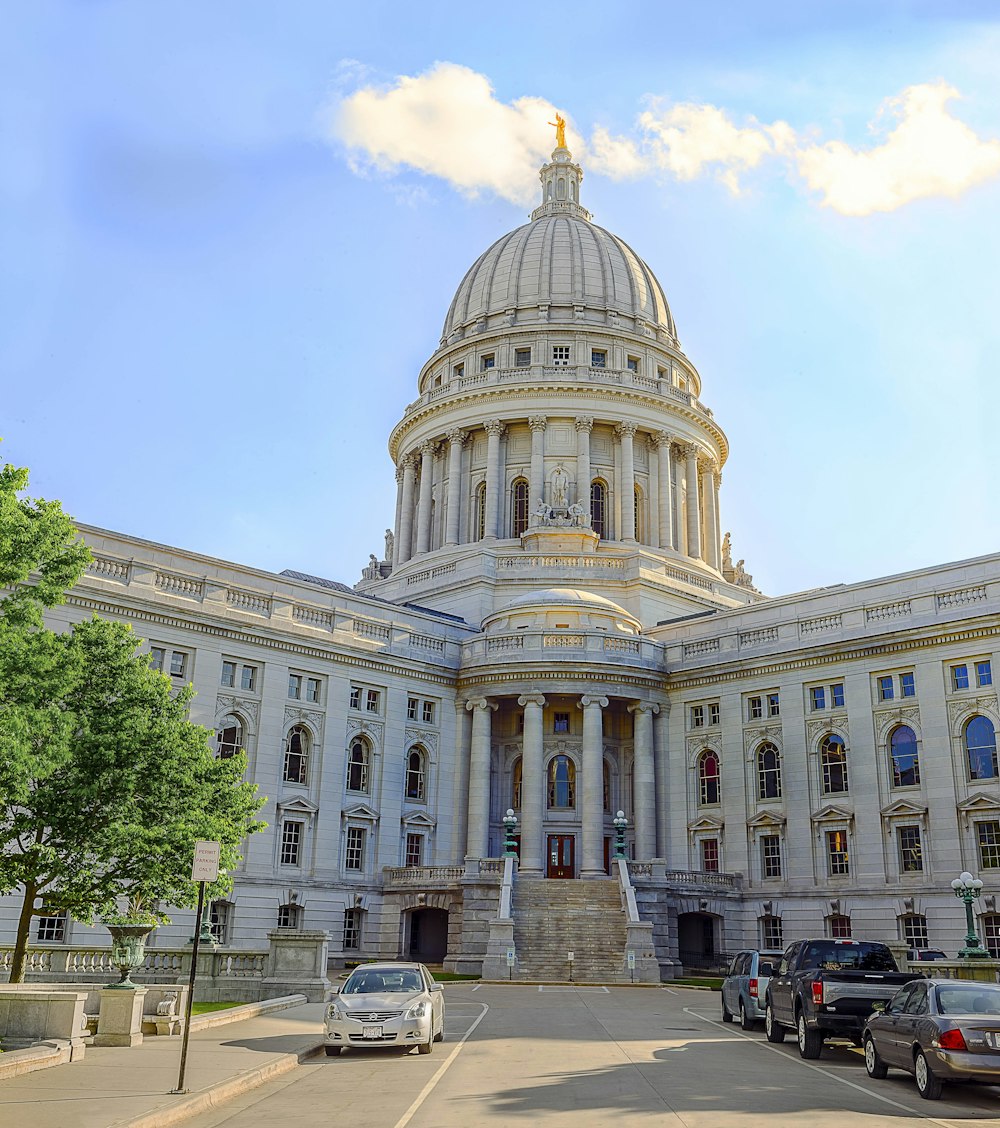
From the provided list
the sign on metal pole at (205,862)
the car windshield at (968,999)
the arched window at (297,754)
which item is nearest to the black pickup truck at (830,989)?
the car windshield at (968,999)

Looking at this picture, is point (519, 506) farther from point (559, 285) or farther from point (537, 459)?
point (559, 285)

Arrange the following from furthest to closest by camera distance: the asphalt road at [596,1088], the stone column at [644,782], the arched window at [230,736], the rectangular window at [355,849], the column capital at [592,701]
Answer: the column capital at [592,701] < the stone column at [644,782] < the rectangular window at [355,849] < the arched window at [230,736] < the asphalt road at [596,1088]

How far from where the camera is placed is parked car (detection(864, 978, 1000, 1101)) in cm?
1686

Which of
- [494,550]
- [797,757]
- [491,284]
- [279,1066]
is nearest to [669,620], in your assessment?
[494,550]

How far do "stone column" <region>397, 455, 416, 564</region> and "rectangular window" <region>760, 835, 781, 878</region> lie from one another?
126 ft

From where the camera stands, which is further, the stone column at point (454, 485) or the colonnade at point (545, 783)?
the stone column at point (454, 485)

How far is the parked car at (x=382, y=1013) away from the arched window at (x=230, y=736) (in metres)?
30.7

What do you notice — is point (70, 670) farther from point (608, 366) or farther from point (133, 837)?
point (608, 366)

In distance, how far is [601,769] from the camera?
2350 inches

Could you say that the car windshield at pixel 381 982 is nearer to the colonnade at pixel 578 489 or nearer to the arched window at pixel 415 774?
the arched window at pixel 415 774

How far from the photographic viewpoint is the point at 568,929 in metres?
49.3

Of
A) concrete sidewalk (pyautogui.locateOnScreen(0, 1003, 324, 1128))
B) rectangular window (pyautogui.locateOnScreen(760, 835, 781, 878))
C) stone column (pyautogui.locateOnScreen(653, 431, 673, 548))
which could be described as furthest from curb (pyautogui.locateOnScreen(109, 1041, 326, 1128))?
stone column (pyautogui.locateOnScreen(653, 431, 673, 548))

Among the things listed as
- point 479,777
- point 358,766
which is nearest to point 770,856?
point 479,777

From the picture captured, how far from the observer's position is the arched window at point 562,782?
6156 cm
